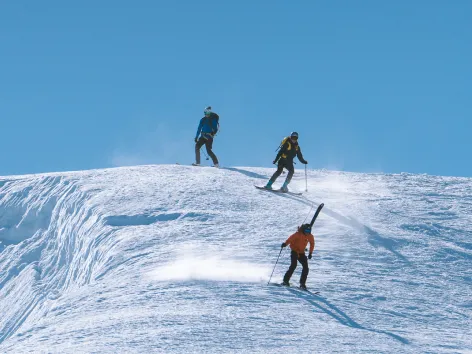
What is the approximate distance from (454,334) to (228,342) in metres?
3.69

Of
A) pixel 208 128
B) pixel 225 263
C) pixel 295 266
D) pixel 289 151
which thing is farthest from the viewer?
pixel 208 128

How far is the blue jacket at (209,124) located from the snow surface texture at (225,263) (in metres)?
1.23

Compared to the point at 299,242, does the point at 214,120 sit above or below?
above

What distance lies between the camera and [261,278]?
1573 cm

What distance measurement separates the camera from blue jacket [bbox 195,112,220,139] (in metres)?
25.7

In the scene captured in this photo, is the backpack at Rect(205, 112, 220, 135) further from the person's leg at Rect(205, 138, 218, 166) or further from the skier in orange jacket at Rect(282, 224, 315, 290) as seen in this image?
the skier in orange jacket at Rect(282, 224, 315, 290)

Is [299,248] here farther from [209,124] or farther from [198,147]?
[198,147]

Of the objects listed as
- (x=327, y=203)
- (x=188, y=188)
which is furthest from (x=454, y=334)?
(x=188, y=188)

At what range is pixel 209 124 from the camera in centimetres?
2578

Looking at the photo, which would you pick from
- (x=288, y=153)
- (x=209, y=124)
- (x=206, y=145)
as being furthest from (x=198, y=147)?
(x=288, y=153)

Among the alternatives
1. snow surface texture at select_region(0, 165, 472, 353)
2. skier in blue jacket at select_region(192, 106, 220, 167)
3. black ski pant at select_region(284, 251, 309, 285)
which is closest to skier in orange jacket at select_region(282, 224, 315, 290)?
black ski pant at select_region(284, 251, 309, 285)

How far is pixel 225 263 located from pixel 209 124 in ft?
32.2

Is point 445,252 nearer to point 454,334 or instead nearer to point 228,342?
point 454,334

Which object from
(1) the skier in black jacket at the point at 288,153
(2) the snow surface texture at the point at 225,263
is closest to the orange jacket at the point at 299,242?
(2) the snow surface texture at the point at 225,263
